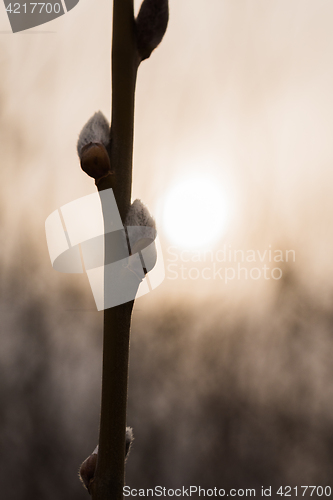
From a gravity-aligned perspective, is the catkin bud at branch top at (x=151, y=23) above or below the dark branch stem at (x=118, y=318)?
above

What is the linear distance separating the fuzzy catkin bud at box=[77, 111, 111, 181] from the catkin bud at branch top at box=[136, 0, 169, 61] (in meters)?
0.10

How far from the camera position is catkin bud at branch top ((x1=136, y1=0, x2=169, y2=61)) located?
338mm

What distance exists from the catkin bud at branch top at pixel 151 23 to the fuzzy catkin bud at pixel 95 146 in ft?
0.34

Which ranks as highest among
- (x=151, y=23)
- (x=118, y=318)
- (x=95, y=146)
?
(x=151, y=23)

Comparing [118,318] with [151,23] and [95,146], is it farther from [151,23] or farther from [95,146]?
[151,23]

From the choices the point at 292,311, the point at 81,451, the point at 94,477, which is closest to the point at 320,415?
the point at 292,311

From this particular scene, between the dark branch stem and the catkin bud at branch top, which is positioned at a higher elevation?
the catkin bud at branch top

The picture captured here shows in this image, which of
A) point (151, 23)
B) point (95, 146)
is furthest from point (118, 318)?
point (151, 23)

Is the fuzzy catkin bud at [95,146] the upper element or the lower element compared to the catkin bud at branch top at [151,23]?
lower

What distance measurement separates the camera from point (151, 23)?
1.12 ft

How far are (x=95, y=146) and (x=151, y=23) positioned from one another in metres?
0.16

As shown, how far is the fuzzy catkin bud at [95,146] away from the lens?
0.97ft

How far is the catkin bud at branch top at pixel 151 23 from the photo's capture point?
Answer: 0.34 meters

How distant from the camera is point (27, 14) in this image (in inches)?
32.8
